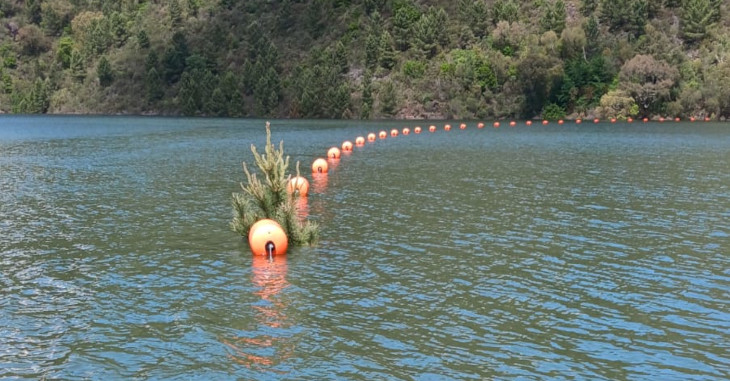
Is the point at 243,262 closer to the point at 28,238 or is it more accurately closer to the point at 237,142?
the point at 28,238

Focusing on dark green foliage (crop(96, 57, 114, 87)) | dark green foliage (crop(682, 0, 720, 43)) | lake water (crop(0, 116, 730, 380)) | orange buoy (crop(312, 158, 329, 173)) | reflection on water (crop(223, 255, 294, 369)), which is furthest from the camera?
dark green foliage (crop(96, 57, 114, 87))

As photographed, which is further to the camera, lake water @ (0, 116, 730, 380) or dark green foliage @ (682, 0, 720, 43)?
dark green foliage @ (682, 0, 720, 43)

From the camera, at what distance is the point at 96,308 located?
22.6m

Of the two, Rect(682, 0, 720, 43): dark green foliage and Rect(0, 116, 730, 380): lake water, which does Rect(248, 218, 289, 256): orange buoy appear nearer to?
Rect(0, 116, 730, 380): lake water

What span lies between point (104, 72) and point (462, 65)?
98.6 metres

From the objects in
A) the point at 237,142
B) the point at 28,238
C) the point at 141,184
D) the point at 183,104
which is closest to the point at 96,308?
the point at 28,238

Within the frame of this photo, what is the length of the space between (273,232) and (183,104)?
158 meters

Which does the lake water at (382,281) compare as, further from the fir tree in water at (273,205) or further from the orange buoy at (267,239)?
the fir tree in water at (273,205)

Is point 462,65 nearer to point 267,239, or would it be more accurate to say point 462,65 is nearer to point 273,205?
point 273,205

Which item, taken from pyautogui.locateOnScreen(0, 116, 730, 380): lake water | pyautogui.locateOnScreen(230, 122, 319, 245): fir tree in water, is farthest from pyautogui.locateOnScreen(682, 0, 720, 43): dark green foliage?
pyautogui.locateOnScreen(230, 122, 319, 245): fir tree in water

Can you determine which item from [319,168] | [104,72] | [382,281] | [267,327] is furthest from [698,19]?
[267,327]

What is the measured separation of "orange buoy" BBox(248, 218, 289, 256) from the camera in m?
29.1

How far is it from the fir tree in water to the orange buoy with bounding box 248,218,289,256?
1.45 m

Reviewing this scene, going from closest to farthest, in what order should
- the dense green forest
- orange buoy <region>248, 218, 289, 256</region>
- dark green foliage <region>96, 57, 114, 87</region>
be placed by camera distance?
orange buoy <region>248, 218, 289, 256</region> < the dense green forest < dark green foliage <region>96, 57, 114, 87</region>
